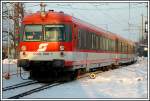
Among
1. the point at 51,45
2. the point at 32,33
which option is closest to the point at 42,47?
the point at 51,45

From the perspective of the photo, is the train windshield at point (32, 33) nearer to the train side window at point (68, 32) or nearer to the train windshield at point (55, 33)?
the train windshield at point (55, 33)

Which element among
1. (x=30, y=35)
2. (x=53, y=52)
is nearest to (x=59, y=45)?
(x=53, y=52)

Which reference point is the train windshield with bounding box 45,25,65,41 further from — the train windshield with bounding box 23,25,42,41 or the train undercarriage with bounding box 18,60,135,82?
the train undercarriage with bounding box 18,60,135,82

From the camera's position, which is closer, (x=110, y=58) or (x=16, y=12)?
(x=110, y=58)

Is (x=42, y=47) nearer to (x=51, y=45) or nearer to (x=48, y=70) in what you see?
(x=51, y=45)

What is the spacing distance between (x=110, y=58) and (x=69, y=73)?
11.5 metres

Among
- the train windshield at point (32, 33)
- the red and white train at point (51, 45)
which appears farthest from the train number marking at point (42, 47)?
the train windshield at point (32, 33)

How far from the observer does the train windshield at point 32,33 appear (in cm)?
1895

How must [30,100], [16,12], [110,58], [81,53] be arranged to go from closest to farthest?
[30,100], [81,53], [110,58], [16,12]

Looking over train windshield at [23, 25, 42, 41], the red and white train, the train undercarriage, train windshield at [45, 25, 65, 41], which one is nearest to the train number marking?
the red and white train

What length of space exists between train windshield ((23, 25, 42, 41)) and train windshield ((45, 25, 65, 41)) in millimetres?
385

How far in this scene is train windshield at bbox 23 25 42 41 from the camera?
18953mm

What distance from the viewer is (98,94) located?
531 inches

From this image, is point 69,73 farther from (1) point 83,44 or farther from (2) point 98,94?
(2) point 98,94
